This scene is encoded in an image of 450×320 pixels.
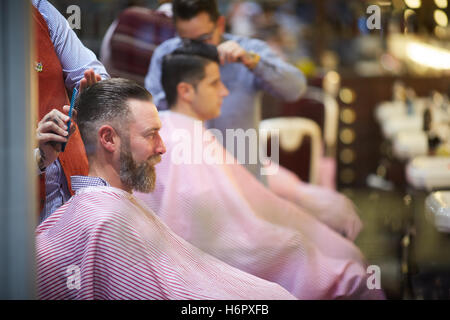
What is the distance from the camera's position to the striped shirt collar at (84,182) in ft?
4.93

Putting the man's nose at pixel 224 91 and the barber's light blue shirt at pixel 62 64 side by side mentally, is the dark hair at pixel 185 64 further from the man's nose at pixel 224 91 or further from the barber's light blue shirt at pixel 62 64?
the barber's light blue shirt at pixel 62 64

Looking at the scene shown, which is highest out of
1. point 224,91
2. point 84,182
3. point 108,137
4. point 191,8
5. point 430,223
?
point 191,8

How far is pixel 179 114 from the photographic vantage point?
72.7 inches

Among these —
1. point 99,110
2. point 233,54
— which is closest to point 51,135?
point 99,110

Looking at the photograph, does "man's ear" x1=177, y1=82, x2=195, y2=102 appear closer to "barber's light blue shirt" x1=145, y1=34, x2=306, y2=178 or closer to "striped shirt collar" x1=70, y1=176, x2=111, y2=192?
"barber's light blue shirt" x1=145, y1=34, x2=306, y2=178

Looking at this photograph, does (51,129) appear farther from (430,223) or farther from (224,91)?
(430,223)

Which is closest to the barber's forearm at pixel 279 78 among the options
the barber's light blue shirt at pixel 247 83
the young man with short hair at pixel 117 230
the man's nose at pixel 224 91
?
the barber's light blue shirt at pixel 247 83

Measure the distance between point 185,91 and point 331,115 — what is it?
9.90ft

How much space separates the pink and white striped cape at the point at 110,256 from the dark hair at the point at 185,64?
45 centimetres

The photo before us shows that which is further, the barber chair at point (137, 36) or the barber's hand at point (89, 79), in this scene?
the barber chair at point (137, 36)

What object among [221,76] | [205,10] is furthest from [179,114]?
[205,10]

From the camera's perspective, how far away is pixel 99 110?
1486 millimetres

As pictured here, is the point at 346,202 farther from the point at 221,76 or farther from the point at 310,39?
the point at 310,39
